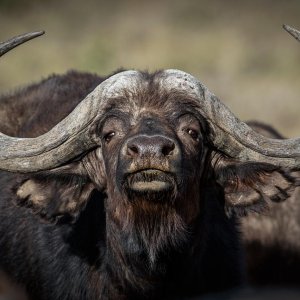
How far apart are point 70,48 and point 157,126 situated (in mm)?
18355

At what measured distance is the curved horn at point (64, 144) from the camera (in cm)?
857

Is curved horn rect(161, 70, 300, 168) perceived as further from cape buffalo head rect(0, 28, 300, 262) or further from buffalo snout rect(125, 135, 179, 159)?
buffalo snout rect(125, 135, 179, 159)

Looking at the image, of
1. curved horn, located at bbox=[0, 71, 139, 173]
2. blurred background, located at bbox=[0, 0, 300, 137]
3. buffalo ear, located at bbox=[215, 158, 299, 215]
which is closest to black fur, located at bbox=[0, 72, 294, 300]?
buffalo ear, located at bbox=[215, 158, 299, 215]

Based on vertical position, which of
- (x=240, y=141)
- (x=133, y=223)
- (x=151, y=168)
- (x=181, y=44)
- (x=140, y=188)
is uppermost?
(x=181, y=44)

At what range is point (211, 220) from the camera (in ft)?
30.6

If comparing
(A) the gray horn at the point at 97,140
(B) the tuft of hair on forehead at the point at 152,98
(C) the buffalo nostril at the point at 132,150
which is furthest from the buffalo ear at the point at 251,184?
(C) the buffalo nostril at the point at 132,150

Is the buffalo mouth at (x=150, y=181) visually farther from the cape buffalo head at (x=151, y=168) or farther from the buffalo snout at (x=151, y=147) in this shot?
the buffalo snout at (x=151, y=147)

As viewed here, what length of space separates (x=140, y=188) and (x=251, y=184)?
4.26 ft

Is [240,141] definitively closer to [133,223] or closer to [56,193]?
[133,223]

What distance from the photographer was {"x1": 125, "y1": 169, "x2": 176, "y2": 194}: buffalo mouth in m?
7.79

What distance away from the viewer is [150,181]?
7809 millimetres

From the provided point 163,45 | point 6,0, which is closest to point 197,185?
point 163,45

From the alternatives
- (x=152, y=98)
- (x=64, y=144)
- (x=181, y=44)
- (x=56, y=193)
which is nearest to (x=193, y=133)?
(x=152, y=98)

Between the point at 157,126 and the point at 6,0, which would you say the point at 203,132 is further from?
the point at 6,0
